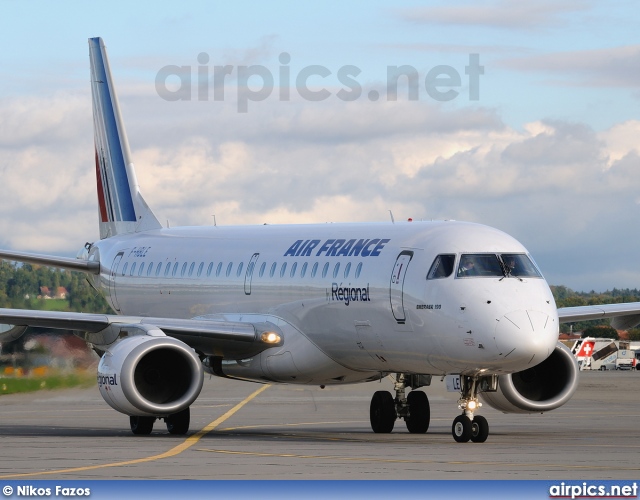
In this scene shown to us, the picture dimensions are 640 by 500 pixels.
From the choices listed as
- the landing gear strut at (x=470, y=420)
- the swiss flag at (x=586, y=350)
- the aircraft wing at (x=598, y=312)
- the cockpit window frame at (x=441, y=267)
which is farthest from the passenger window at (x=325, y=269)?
the swiss flag at (x=586, y=350)

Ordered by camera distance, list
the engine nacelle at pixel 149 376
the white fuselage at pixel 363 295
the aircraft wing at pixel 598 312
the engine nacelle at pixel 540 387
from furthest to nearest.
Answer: the aircraft wing at pixel 598 312, the engine nacelle at pixel 540 387, the engine nacelle at pixel 149 376, the white fuselage at pixel 363 295

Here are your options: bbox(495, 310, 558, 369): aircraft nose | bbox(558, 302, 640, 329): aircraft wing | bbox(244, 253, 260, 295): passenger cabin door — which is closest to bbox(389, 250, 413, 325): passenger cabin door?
bbox(495, 310, 558, 369): aircraft nose

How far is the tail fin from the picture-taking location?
4066 centimetres

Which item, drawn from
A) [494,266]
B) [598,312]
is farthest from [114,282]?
[494,266]

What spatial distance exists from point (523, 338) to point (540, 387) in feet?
19.4

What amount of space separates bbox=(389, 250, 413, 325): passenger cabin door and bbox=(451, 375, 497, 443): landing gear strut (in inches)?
62.5

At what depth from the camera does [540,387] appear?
29.0m

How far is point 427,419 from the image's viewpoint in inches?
1143

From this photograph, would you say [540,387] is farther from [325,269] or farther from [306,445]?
[306,445]

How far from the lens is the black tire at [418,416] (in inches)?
1143

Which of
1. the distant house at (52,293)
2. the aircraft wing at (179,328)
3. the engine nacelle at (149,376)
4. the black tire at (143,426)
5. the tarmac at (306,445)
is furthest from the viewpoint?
the distant house at (52,293)

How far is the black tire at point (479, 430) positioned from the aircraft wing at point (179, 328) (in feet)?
19.1

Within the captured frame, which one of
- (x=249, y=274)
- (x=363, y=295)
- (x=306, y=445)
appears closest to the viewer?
(x=306, y=445)

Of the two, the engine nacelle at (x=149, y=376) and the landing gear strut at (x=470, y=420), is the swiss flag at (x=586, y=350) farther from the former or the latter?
the landing gear strut at (x=470, y=420)
